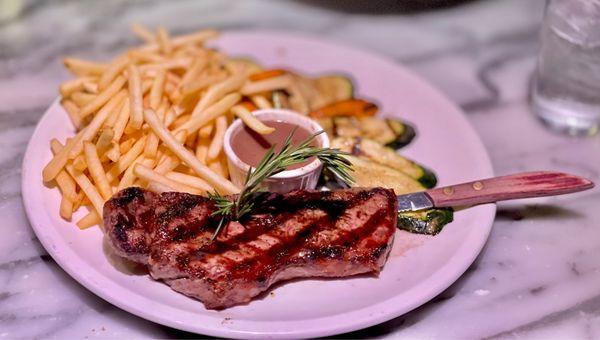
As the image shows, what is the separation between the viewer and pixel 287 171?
12.5 feet

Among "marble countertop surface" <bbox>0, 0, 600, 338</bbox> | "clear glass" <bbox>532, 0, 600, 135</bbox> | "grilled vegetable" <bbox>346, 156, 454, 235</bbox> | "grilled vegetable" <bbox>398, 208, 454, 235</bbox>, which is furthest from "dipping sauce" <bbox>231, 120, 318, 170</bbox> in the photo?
"clear glass" <bbox>532, 0, 600, 135</bbox>

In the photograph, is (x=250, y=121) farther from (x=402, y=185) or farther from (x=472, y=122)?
(x=472, y=122)

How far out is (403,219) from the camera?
12.7 ft

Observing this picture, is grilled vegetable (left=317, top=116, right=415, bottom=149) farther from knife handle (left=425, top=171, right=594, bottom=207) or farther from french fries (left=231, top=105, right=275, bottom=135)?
knife handle (left=425, top=171, right=594, bottom=207)

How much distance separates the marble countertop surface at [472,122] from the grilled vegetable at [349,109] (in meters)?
0.86

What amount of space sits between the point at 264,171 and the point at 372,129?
53.5 inches

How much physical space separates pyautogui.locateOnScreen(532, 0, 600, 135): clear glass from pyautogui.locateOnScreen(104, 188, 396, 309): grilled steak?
6.05ft

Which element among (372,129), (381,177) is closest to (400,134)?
(372,129)

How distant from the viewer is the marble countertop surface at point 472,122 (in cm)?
355

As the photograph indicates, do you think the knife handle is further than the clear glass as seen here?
No

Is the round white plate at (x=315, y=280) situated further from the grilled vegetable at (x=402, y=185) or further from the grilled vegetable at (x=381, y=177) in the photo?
the grilled vegetable at (x=381, y=177)

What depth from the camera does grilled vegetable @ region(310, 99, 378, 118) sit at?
4.72m

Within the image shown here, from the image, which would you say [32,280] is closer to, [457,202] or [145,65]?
[145,65]

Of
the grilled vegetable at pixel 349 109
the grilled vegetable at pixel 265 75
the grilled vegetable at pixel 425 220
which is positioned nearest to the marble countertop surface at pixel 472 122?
the grilled vegetable at pixel 425 220
